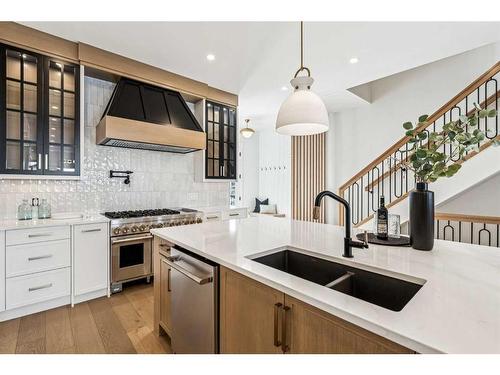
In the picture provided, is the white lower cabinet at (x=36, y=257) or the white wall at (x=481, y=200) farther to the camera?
the white wall at (x=481, y=200)

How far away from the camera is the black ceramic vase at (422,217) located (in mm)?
1383

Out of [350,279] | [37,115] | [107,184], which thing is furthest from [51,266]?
[350,279]

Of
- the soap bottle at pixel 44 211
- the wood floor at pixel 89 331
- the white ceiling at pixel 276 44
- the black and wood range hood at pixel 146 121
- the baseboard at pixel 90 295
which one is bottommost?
the wood floor at pixel 89 331

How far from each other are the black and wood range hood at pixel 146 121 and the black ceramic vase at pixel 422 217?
283 cm

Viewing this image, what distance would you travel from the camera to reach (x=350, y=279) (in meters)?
1.25

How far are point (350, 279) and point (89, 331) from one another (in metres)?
2.20

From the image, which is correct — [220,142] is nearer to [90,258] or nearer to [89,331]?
[90,258]

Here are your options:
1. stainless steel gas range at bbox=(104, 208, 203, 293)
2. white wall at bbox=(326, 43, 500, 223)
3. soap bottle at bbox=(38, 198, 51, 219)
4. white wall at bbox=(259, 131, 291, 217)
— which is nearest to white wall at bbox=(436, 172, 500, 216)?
white wall at bbox=(326, 43, 500, 223)

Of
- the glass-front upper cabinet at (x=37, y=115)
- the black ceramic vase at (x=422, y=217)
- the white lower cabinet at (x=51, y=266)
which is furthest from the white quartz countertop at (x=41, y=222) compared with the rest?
the black ceramic vase at (x=422, y=217)

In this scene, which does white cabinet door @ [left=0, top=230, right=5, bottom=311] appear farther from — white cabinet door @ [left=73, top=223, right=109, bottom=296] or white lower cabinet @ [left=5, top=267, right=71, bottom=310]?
white cabinet door @ [left=73, top=223, right=109, bottom=296]

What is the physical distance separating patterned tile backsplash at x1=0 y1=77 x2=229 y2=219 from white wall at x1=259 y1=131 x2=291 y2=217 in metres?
3.07

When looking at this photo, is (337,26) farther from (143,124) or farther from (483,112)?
(143,124)

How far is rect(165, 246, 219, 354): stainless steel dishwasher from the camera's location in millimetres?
1367

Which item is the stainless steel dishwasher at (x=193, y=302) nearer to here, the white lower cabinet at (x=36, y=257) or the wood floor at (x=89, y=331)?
the wood floor at (x=89, y=331)
